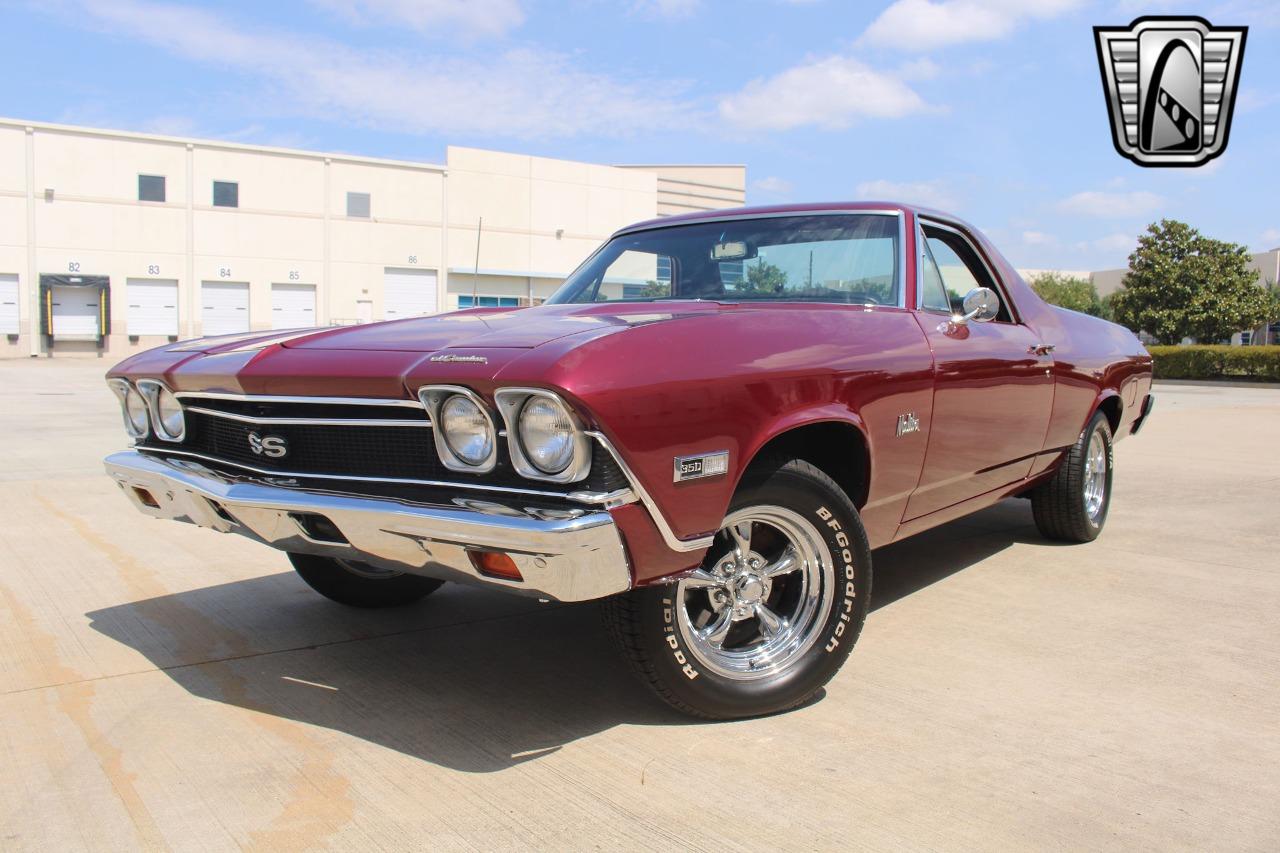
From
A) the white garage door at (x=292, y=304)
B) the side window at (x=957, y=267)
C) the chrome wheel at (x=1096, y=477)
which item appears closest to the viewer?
the side window at (x=957, y=267)

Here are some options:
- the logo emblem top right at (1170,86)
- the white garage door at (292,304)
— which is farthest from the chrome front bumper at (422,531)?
the white garage door at (292,304)

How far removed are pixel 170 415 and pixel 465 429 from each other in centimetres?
139

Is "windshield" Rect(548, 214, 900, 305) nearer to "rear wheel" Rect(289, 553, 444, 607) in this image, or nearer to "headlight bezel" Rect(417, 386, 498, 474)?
"rear wheel" Rect(289, 553, 444, 607)

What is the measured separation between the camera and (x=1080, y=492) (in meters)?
4.98

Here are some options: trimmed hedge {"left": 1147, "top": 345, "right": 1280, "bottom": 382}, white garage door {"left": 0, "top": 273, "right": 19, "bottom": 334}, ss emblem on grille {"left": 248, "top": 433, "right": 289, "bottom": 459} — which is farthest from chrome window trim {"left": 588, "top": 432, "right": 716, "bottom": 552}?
white garage door {"left": 0, "top": 273, "right": 19, "bottom": 334}

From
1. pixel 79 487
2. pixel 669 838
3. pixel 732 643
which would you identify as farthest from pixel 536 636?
pixel 79 487

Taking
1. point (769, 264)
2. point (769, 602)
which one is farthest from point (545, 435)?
point (769, 264)

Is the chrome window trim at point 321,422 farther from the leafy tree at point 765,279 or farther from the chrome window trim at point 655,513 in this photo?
the leafy tree at point 765,279

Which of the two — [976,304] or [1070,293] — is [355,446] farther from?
[1070,293]

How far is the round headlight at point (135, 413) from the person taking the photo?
335 centimetres

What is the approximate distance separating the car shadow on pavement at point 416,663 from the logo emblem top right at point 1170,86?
568 cm

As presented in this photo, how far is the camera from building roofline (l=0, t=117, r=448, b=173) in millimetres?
34656

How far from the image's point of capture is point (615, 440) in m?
2.27

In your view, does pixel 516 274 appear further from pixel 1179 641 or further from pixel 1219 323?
Result: pixel 1179 641
